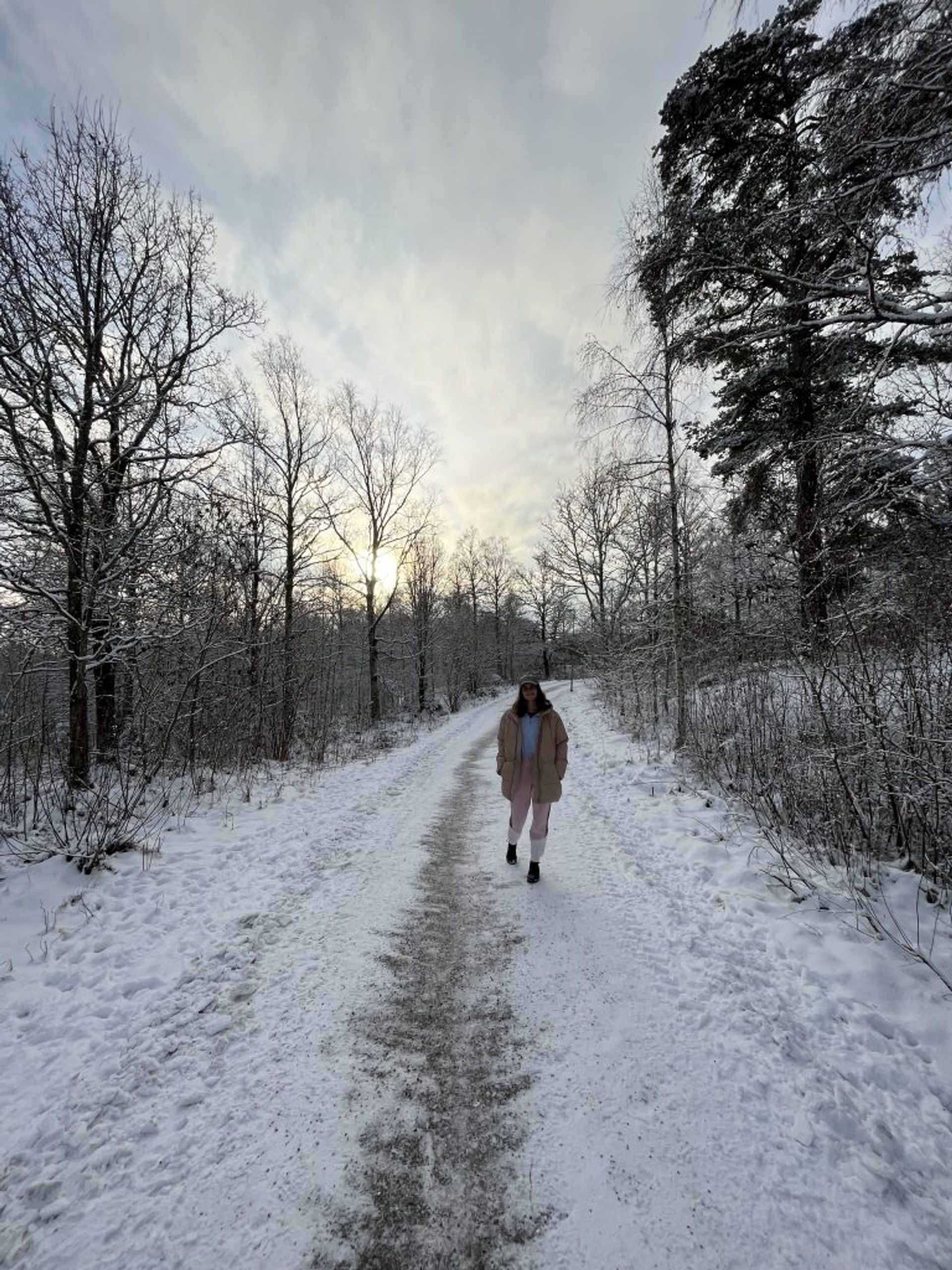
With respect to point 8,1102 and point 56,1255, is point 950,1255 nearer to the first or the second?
point 56,1255

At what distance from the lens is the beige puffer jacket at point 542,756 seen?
16.3 feet

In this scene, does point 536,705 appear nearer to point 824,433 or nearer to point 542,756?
point 542,756

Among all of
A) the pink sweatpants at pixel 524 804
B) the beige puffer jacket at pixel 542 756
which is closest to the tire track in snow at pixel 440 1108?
the pink sweatpants at pixel 524 804

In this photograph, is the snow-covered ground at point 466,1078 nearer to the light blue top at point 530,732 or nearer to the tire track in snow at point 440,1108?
the tire track in snow at point 440,1108

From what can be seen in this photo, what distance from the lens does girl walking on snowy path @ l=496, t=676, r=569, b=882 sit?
496cm

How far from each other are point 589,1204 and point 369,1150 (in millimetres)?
933

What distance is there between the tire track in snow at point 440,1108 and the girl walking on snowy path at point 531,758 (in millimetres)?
1153

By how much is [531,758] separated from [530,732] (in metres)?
0.27

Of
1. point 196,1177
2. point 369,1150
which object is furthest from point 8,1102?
point 369,1150

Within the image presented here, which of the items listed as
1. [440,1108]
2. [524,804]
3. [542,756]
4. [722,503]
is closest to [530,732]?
[542,756]

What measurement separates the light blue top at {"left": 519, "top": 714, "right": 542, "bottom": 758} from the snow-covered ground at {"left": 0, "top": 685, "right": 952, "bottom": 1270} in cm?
129

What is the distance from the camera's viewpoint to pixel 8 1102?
2.35 m

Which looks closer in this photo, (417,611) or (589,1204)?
(589,1204)

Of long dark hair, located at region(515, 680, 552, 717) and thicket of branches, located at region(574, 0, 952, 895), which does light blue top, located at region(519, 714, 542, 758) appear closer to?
long dark hair, located at region(515, 680, 552, 717)
